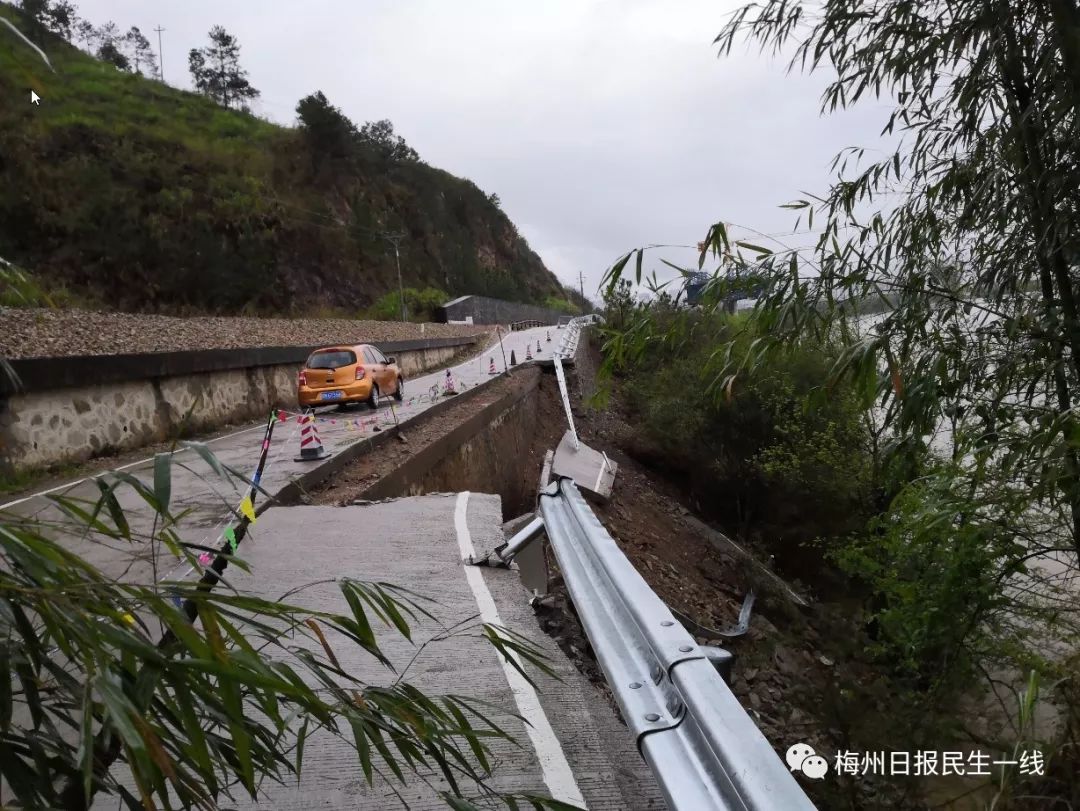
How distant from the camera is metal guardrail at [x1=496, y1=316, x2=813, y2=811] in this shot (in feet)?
5.58

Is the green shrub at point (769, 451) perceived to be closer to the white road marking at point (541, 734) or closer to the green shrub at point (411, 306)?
the white road marking at point (541, 734)

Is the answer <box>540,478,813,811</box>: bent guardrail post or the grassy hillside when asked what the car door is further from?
<box>540,478,813,811</box>: bent guardrail post

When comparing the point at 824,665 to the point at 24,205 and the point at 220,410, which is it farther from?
the point at 24,205

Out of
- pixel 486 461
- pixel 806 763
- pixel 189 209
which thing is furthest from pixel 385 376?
pixel 189 209

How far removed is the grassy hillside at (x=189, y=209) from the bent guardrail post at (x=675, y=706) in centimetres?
1493

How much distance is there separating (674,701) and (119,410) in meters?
11.8

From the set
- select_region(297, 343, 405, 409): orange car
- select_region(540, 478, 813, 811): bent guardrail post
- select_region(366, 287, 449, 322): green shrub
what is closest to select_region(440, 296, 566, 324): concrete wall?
select_region(366, 287, 449, 322): green shrub

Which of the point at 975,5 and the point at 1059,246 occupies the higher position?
the point at 975,5

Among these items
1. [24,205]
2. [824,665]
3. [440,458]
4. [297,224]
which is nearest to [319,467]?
[440,458]

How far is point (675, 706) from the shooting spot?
7.04 ft

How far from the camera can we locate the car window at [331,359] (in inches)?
650

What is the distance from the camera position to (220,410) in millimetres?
15359

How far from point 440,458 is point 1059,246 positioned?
9.03m

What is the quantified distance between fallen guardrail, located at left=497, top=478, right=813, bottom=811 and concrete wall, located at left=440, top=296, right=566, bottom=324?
5292cm
